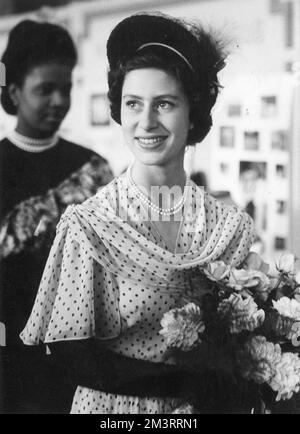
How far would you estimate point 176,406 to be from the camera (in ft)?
4.04

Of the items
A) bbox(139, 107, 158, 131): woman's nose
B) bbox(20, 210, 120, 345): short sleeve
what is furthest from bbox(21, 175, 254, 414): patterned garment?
bbox(139, 107, 158, 131): woman's nose

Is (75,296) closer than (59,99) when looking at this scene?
Yes

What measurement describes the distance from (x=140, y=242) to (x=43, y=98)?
392 mm

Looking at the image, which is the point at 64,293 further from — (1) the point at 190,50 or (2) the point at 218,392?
(1) the point at 190,50

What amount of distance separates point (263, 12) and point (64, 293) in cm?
75

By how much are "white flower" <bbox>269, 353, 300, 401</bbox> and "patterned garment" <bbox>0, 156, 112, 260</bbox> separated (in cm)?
54

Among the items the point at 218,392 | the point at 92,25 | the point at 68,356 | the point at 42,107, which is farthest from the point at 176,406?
the point at 92,25

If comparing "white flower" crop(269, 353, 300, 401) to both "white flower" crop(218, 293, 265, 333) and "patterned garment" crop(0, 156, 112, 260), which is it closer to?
"white flower" crop(218, 293, 265, 333)

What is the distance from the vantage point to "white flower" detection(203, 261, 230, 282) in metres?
1.18

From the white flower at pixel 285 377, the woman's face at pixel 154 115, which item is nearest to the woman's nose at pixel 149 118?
the woman's face at pixel 154 115

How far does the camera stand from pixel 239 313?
3.77ft

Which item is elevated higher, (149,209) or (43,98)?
(43,98)

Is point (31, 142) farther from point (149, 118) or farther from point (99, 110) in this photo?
point (149, 118)

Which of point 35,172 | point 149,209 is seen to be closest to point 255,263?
point 149,209
